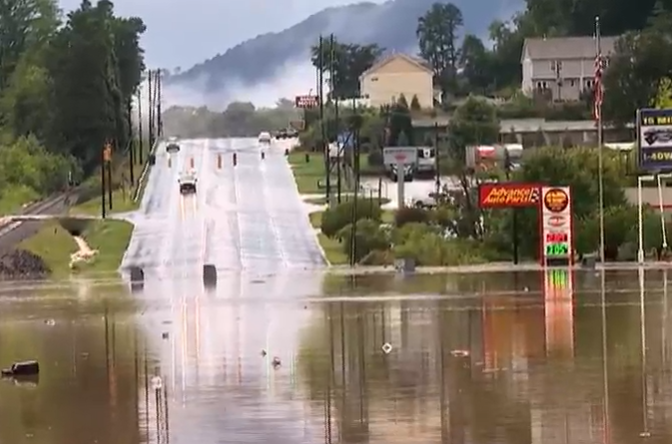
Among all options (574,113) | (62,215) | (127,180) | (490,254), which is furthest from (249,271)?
(574,113)

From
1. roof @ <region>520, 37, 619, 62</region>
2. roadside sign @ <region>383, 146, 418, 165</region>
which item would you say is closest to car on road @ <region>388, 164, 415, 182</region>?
roadside sign @ <region>383, 146, 418, 165</region>

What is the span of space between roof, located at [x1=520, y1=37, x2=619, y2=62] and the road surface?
3845 cm

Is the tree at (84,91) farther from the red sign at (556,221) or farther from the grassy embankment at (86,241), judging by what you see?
the red sign at (556,221)

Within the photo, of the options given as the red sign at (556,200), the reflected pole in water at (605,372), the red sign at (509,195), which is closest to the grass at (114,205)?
the red sign at (509,195)

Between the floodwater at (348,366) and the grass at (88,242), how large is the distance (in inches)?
597

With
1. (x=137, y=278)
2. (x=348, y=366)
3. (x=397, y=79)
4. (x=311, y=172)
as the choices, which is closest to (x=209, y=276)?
(x=137, y=278)

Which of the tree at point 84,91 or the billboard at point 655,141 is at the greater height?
the tree at point 84,91

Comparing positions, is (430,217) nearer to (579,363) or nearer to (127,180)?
(127,180)

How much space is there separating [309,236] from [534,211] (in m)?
14.9

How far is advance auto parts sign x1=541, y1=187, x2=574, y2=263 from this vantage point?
195 ft

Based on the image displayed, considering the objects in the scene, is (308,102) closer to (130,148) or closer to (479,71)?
(479,71)

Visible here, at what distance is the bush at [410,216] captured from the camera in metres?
73.8

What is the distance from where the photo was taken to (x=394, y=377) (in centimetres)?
2848

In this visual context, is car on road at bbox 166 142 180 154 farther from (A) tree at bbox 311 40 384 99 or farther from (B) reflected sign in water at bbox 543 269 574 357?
(B) reflected sign in water at bbox 543 269 574 357
